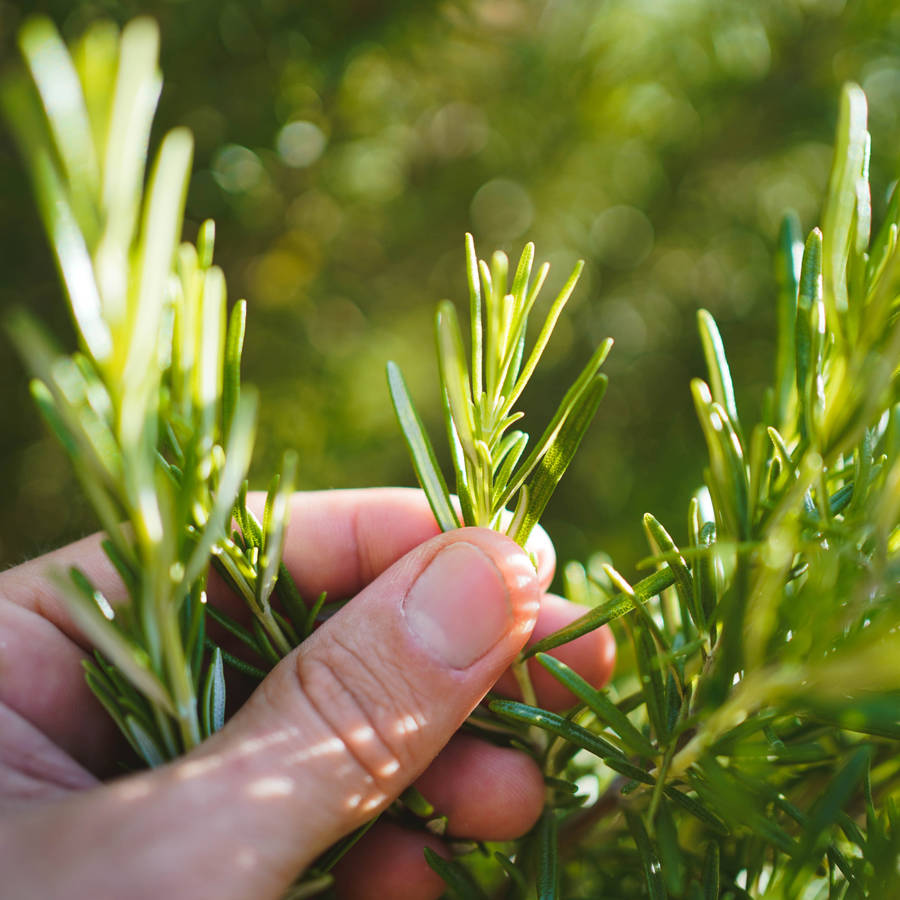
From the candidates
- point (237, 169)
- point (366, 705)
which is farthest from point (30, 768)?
point (237, 169)

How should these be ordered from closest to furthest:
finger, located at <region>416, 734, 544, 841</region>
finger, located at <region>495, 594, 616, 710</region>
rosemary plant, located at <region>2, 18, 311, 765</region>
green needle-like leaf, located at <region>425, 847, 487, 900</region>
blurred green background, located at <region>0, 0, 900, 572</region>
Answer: rosemary plant, located at <region>2, 18, 311, 765</region> < green needle-like leaf, located at <region>425, 847, 487, 900</region> < finger, located at <region>416, 734, 544, 841</region> < finger, located at <region>495, 594, 616, 710</region> < blurred green background, located at <region>0, 0, 900, 572</region>

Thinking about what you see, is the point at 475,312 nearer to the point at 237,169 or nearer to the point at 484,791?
the point at 484,791

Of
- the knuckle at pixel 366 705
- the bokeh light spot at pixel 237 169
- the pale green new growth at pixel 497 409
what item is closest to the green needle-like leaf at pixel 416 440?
the pale green new growth at pixel 497 409

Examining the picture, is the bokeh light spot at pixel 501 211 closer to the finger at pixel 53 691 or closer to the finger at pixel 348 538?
the finger at pixel 348 538

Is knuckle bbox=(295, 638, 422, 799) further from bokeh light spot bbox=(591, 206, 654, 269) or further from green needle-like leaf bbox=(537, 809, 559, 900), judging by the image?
bokeh light spot bbox=(591, 206, 654, 269)

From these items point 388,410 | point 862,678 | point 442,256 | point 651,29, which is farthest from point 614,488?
point 862,678

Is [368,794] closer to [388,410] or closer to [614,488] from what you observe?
[614,488]

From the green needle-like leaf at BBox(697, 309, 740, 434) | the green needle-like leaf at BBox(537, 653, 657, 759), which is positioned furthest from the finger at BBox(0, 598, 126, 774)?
the green needle-like leaf at BBox(697, 309, 740, 434)
